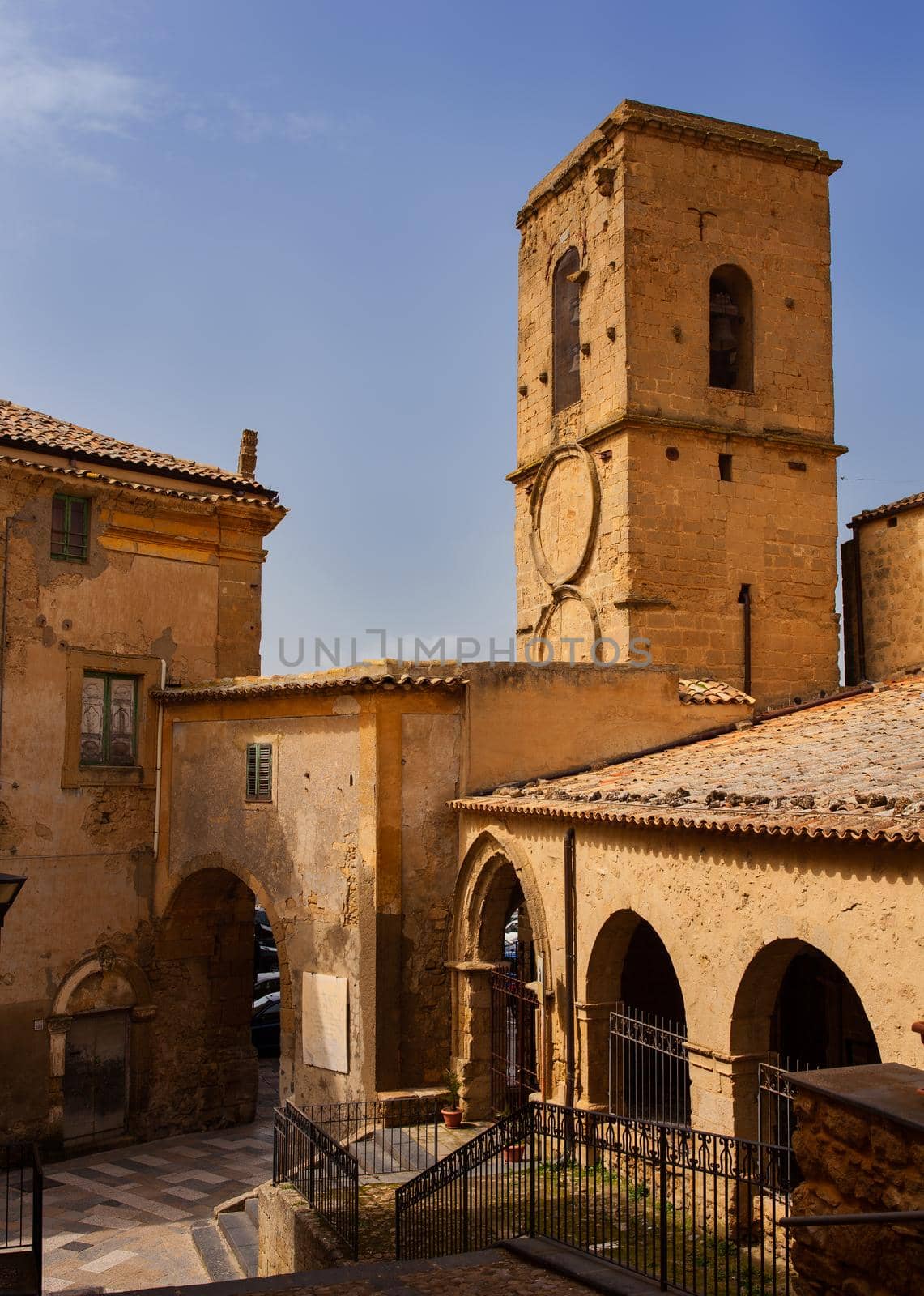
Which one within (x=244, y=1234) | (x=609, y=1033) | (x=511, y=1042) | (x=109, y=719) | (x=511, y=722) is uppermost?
(x=109, y=719)

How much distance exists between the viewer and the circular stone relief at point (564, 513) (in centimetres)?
1986

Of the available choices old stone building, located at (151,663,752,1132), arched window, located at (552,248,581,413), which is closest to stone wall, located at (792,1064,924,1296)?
old stone building, located at (151,663,752,1132)

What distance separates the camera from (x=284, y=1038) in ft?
54.6

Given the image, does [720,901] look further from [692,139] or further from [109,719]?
[692,139]

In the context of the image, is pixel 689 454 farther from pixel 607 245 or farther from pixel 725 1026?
pixel 725 1026

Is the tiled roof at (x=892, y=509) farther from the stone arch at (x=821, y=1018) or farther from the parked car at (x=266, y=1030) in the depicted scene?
the parked car at (x=266, y=1030)

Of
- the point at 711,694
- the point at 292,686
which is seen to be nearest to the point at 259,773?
the point at 292,686

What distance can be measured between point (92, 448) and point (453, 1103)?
36.6ft

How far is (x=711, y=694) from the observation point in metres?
17.4

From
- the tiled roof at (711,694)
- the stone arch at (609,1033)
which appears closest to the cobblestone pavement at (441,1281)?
the stone arch at (609,1033)

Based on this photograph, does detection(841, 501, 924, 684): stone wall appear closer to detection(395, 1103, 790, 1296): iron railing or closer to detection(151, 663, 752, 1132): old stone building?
detection(151, 663, 752, 1132): old stone building

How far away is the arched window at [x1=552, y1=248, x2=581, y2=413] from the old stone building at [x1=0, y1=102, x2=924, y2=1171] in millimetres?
84

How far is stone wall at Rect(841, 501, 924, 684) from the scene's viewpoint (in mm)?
19969

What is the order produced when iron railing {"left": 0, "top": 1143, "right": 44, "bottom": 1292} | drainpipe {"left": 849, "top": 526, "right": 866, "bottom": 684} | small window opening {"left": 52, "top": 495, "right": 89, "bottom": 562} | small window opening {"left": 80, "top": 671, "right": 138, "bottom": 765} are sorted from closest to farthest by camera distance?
iron railing {"left": 0, "top": 1143, "right": 44, "bottom": 1292} < small window opening {"left": 52, "top": 495, "right": 89, "bottom": 562} < small window opening {"left": 80, "top": 671, "right": 138, "bottom": 765} < drainpipe {"left": 849, "top": 526, "right": 866, "bottom": 684}
